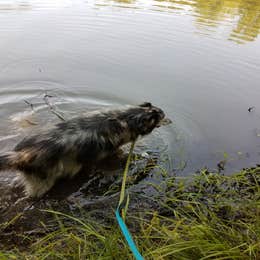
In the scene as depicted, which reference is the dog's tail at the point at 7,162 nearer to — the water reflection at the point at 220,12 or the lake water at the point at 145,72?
the lake water at the point at 145,72

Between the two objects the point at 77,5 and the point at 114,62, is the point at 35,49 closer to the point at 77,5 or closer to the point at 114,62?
the point at 114,62

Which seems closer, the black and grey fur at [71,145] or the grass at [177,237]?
the grass at [177,237]

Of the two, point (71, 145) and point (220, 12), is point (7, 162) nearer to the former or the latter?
point (71, 145)

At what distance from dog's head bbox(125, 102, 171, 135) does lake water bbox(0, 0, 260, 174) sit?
0.45 m

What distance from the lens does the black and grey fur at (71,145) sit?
3469mm

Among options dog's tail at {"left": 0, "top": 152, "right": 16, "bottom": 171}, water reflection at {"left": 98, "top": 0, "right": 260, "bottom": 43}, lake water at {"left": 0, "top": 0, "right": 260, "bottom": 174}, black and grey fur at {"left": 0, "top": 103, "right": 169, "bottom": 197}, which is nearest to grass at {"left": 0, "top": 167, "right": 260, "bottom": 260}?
black and grey fur at {"left": 0, "top": 103, "right": 169, "bottom": 197}

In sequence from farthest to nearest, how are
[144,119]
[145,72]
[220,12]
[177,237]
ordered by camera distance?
[220,12], [145,72], [144,119], [177,237]

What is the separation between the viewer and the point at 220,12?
15.0 meters

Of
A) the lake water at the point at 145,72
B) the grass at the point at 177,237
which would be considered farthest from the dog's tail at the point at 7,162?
the lake water at the point at 145,72

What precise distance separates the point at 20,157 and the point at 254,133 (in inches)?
170

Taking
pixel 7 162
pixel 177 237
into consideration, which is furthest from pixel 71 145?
pixel 177 237

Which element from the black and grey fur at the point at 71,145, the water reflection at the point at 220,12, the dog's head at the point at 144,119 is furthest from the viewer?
the water reflection at the point at 220,12

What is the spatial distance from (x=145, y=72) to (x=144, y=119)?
3.38 metres

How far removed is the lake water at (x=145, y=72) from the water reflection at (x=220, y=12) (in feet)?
0.43
